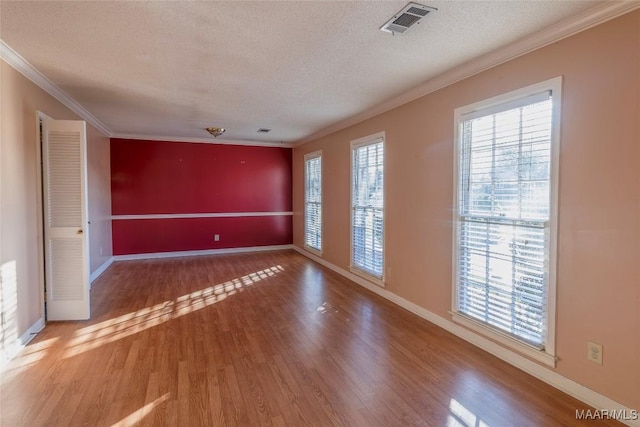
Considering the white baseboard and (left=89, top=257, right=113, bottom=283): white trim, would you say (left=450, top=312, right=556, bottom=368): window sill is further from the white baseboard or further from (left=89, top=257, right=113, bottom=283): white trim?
(left=89, top=257, right=113, bottom=283): white trim

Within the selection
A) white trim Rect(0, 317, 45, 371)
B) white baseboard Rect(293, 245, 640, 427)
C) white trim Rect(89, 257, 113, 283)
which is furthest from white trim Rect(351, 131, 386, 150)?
white trim Rect(89, 257, 113, 283)

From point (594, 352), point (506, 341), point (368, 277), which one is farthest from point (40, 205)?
point (594, 352)

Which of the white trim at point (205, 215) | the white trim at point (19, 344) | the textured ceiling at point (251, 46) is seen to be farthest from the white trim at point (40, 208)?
the white trim at point (205, 215)

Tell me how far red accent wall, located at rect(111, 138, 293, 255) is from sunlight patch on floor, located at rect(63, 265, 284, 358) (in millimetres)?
2494

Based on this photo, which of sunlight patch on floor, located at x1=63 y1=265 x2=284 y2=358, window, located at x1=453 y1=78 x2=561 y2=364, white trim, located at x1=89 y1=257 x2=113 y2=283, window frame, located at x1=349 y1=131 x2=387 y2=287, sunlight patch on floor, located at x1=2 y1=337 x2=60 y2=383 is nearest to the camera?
window, located at x1=453 y1=78 x2=561 y2=364

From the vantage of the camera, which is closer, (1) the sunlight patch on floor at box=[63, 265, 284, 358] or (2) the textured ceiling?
(2) the textured ceiling

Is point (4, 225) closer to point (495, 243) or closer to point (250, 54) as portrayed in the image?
point (250, 54)

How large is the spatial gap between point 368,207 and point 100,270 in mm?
4455

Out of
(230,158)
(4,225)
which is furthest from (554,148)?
(230,158)

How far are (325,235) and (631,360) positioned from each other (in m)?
4.47

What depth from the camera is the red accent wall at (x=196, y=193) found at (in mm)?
6531

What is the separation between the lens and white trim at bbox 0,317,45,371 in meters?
2.59

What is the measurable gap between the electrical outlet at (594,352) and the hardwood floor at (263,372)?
11.9 inches

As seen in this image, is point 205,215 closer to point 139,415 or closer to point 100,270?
point 100,270
